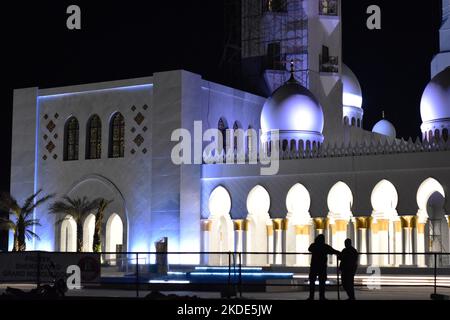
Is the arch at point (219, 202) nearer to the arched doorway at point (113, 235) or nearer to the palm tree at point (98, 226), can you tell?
the arched doorway at point (113, 235)

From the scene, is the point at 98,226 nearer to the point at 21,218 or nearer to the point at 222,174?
the point at 21,218

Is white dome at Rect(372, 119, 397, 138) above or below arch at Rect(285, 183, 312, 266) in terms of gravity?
above

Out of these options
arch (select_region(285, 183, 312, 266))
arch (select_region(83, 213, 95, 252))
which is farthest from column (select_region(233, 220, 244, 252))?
arch (select_region(83, 213, 95, 252))

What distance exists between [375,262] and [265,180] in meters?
5.46

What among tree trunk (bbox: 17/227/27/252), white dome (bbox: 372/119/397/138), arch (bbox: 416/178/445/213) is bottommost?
tree trunk (bbox: 17/227/27/252)

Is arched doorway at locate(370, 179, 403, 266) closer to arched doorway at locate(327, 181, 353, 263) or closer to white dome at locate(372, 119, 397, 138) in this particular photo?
arched doorway at locate(327, 181, 353, 263)

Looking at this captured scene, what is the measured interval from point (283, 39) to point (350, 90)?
915 centimetres

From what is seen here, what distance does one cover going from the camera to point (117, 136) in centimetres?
3962

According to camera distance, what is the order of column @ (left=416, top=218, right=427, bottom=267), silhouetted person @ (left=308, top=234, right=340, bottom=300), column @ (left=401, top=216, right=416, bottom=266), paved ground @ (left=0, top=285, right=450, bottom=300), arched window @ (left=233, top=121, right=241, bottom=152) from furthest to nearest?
arched window @ (left=233, top=121, right=241, bottom=152)
column @ (left=416, top=218, right=427, bottom=267)
column @ (left=401, top=216, right=416, bottom=266)
paved ground @ (left=0, top=285, right=450, bottom=300)
silhouetted person @ (left=308, top=234, right=340, bottom=300)

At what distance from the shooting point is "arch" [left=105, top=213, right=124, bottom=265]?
39.3m

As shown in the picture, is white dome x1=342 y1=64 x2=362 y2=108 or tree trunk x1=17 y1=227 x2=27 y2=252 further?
white dome x1=342 y1=64 x2=362 y2=108

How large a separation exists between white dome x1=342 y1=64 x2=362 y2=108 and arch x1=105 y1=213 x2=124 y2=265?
17030mm

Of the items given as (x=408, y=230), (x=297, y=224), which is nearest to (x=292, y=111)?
(x=297, y=224)
